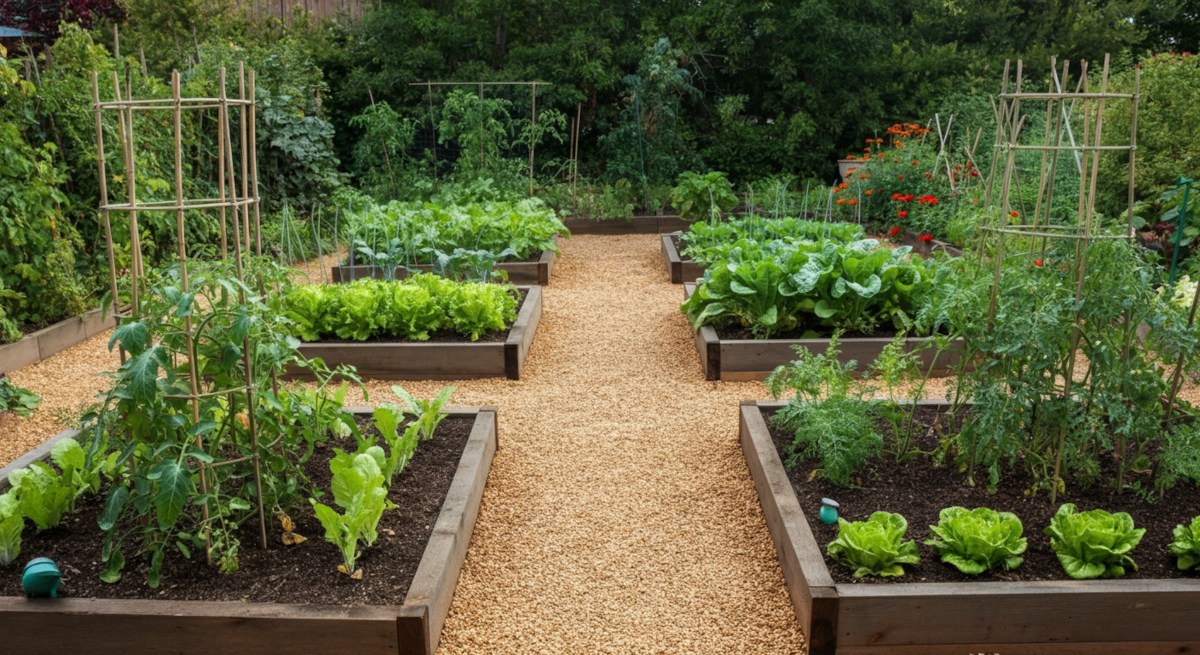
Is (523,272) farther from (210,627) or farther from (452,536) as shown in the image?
(210,627)

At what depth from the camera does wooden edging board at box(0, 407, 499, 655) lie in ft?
7.60

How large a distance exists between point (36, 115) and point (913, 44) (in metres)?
12.2

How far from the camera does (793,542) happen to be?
271 centimetres

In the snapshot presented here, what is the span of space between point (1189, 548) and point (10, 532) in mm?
3582

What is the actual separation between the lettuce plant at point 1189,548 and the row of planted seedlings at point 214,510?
223cm

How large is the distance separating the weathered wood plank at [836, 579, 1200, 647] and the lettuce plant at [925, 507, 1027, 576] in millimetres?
150

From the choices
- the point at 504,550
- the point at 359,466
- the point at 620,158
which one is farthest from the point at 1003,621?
the point at 620,158

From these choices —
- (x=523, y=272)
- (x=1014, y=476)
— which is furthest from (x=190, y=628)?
(x=523, y=272)

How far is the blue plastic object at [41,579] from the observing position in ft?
7.76

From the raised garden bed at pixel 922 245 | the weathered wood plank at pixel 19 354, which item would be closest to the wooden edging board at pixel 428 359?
the weathered wood plank at pixel 19 354

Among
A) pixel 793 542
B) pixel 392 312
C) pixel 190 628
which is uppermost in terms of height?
pixel 392 312

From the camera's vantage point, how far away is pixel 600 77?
12.4m

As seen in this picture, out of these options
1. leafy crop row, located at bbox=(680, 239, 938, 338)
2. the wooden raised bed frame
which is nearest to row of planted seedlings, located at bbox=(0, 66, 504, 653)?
leafy crop row, located at bbox=(680, 239, 938, 338)

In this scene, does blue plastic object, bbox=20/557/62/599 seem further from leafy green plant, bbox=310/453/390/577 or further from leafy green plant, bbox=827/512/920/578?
leafy green plant, bbox=827/512/920/578
